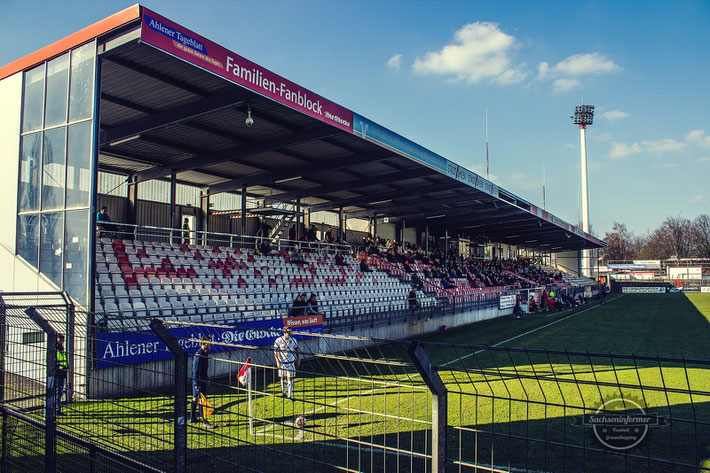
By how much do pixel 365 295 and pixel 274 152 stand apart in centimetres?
804

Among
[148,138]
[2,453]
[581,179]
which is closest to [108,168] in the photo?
[148,138]

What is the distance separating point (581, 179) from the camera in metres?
88.6

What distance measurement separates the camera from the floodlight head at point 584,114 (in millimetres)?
92750

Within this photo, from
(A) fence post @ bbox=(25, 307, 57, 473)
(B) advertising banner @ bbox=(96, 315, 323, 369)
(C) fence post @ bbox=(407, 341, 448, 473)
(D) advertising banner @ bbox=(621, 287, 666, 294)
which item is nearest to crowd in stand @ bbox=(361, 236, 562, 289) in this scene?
(B) advertising banner @ bbox=(96, 315, 323, 369)

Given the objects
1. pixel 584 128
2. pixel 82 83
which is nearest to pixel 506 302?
pixel 82 83

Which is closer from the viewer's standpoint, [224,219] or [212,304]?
[212,304]

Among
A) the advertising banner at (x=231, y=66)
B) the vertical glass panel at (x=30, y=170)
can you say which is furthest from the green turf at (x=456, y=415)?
the advertising banner at (x=231, y=66)

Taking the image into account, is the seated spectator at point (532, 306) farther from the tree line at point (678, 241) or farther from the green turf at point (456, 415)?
the tree line at point (678, 241)

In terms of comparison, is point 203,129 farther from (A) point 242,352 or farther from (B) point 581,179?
(B) point 581,179

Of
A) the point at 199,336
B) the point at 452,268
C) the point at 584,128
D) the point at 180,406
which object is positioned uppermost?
the point at 584,128

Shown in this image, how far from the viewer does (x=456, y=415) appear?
878 cm

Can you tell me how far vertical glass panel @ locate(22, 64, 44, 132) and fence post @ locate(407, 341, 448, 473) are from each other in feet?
44.0

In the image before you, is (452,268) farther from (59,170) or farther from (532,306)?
(59,170)

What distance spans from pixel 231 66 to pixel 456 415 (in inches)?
379
